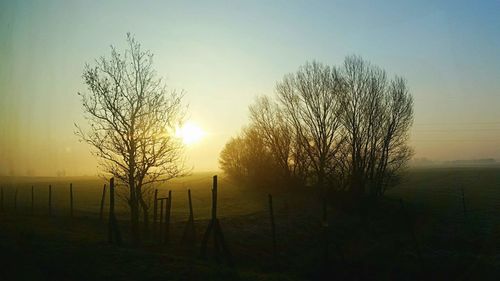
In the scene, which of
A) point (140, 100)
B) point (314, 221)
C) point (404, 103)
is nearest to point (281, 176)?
point (404, 103)

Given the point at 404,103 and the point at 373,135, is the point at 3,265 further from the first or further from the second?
the point at 404,103

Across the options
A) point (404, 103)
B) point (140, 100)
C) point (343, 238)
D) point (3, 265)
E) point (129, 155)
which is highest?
point (404, 103)

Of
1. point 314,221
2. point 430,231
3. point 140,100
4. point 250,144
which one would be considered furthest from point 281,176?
point 140,100

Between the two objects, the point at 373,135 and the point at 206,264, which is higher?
the point at 373,135

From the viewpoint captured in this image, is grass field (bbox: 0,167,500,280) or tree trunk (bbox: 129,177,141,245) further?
tree trunk (bbox: 129,177,141,245)

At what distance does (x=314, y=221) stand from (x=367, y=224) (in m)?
3.88

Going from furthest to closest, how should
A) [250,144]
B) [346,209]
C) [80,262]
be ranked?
[250,144]
[346,209]
[80,262]

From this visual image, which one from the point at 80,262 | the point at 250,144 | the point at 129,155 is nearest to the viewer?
the point at 80,262

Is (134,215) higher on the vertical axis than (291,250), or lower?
higher

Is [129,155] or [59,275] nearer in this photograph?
[59,275]

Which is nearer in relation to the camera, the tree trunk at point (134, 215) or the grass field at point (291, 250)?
the grass field at point (291, 250)

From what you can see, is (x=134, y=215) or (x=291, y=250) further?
(x=291, y=250)

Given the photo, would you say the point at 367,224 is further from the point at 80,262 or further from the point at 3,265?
the point at 3,265

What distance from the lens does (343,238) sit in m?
25.5
